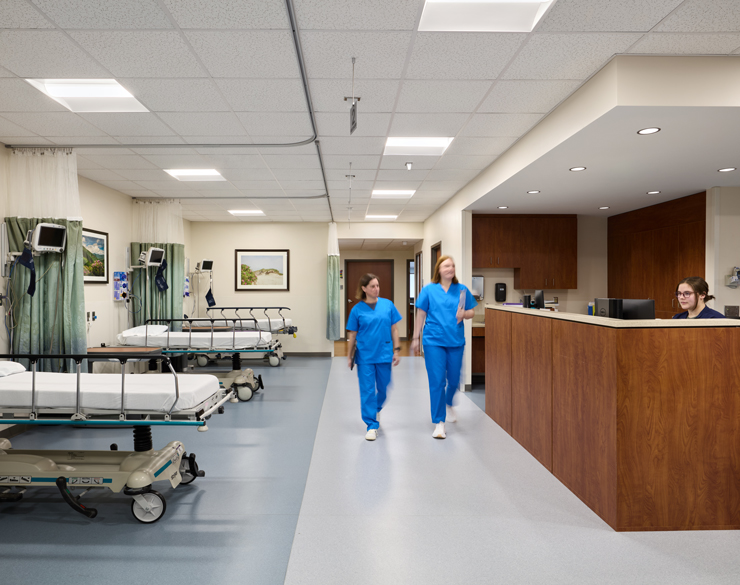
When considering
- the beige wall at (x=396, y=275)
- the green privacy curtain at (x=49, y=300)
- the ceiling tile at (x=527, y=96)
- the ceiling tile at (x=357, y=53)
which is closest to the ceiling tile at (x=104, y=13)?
the ceiling tile at (x=357, y=53)

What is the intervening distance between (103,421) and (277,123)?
248cm

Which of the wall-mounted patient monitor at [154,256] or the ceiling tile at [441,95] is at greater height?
the ceiling tile at [441,95]

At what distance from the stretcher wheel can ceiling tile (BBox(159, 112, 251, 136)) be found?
2.66 meters

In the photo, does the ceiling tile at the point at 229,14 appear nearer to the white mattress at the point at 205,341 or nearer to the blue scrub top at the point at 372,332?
the blue scrub top at the point at 372,332

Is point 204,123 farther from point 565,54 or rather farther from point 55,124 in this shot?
point 565,54

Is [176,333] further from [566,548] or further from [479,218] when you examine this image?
[566,548]

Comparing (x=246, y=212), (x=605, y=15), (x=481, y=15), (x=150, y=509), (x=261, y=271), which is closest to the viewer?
(x=605, y=15)

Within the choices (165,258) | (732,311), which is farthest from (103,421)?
(732,311)

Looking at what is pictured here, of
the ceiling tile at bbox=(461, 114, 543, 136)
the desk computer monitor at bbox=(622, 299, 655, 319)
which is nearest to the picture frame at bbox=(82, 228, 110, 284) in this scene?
the ceiling tile at bbox=(461, 114, 543, 136)

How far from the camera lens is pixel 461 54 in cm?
261

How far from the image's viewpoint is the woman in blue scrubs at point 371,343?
404cm

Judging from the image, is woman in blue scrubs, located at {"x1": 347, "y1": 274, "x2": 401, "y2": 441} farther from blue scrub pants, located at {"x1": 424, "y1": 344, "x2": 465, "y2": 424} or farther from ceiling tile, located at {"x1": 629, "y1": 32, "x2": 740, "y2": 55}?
ceiling tile, located at {"x1": 629, "y1": 32, "x2": 740, "y2": 55}

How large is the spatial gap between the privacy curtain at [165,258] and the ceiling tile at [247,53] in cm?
426

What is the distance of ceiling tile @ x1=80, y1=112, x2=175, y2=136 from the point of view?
3582 mm
